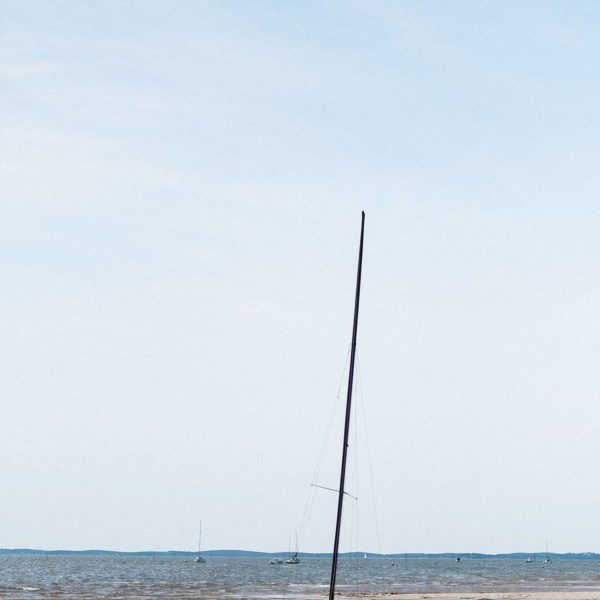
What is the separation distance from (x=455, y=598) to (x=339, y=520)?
54.2m

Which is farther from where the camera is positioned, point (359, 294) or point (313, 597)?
point (313, 597)

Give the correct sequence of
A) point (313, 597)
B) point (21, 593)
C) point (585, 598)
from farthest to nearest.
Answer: point (21, 593) → point (313, 597) → point (585, 598)

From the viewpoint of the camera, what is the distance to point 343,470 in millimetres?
33500

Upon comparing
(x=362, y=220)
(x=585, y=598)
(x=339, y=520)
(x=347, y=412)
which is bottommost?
(x=585, y=598)

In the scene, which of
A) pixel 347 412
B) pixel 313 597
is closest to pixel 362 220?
pixel 347 412

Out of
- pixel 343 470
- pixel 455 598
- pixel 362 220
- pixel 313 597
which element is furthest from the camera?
pixel 313 597

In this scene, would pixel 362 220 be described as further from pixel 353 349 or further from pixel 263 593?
pixel 263 593

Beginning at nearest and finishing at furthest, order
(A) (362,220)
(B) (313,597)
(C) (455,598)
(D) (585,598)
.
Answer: (A) (362,220) → (D) (585,598) → (C) (455,598) → (B) (313,597)

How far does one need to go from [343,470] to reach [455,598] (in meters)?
55.0

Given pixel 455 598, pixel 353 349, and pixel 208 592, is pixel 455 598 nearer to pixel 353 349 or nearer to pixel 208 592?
pixel 208 592

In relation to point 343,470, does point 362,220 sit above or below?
above

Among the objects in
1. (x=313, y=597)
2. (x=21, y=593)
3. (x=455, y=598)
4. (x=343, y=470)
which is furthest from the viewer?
(x=21, y=593)

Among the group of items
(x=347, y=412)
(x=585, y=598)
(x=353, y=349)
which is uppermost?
(x=353, y=349)

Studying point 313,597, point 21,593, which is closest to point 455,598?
point 313,597
